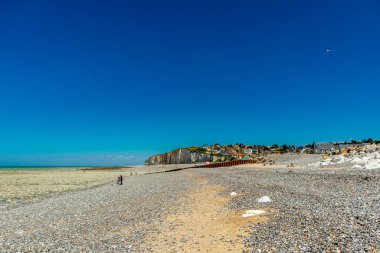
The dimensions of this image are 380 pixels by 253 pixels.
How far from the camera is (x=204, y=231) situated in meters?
13.0

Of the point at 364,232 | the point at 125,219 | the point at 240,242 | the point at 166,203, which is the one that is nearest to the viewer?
the point at 364,232

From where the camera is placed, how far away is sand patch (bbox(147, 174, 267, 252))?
11.0 meters

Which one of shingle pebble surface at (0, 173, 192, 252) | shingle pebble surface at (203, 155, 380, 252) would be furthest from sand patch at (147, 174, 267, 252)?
shingle pebble surface at (0, 173, 192, 252)

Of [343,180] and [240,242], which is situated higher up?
[343,180]

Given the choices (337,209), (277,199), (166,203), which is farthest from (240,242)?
(166,203)

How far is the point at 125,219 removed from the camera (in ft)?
55.3

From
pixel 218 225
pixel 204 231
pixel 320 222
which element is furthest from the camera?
pixel 218 225

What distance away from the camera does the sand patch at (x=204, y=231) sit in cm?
1098

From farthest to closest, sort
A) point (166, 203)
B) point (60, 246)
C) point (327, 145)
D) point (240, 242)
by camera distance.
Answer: point (327, 145) → point (166, 203) → point (60, 246) → point (240, 242)

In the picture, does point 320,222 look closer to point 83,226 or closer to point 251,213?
point 251,213

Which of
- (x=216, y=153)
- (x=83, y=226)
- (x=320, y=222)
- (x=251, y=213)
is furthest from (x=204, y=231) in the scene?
(x=216, y=153)

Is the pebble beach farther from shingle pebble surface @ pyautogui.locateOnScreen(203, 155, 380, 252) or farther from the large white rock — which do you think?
the large white rock

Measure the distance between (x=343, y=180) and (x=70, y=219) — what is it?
61.6 feet

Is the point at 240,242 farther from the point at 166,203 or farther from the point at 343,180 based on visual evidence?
the point at 343,180
